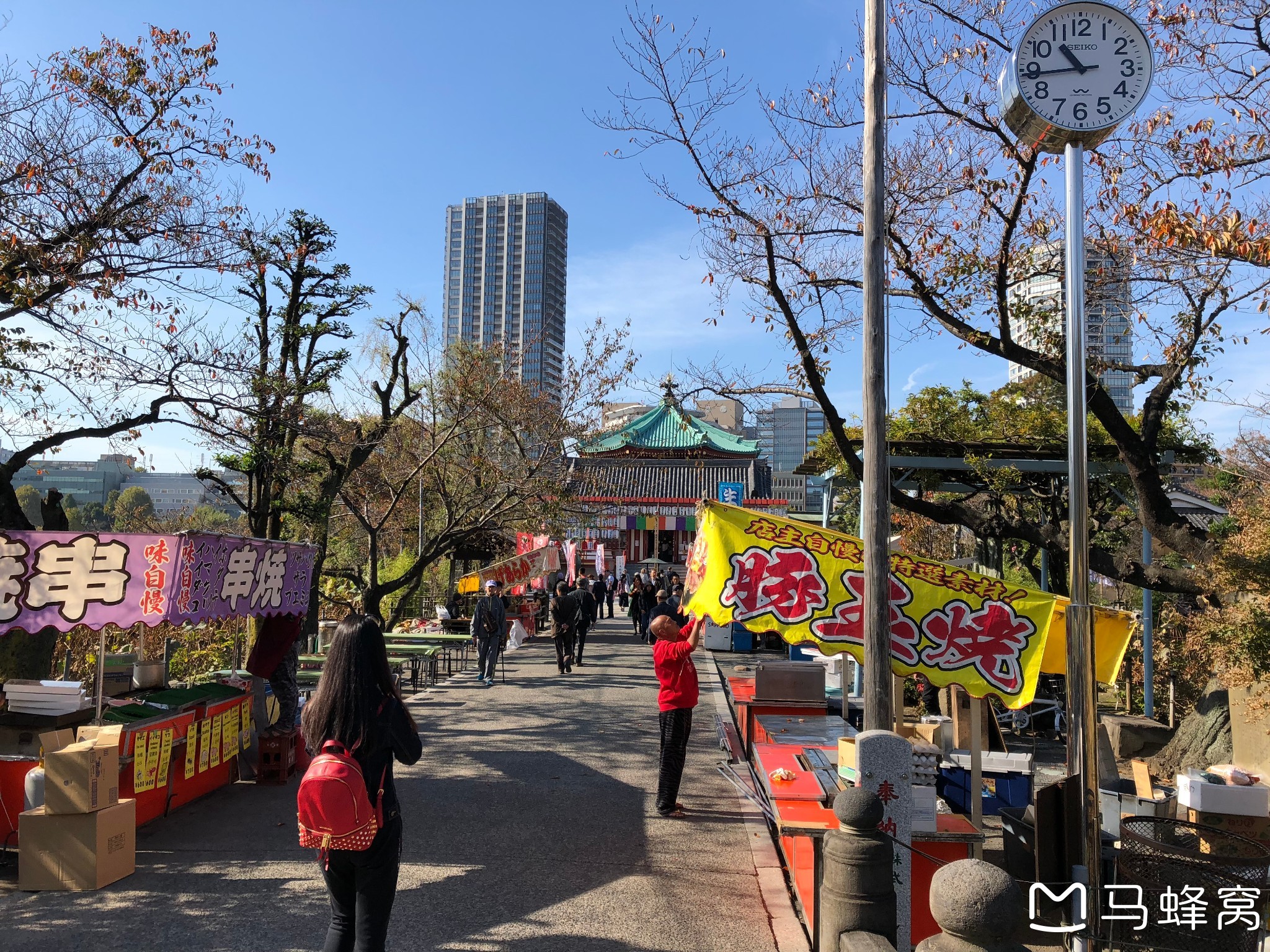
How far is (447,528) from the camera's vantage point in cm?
1775

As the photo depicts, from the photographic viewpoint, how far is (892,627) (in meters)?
5.76

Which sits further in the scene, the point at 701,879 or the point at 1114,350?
the point at 1114,350

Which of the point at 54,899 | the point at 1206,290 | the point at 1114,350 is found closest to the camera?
the point at 54,899

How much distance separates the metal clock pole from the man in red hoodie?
10.3 ft

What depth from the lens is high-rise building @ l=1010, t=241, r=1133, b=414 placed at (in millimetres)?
9602

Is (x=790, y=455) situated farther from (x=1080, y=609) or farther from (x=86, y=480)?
(x=1080, y=609)

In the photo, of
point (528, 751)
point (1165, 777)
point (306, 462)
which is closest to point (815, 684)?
point (528, 751)

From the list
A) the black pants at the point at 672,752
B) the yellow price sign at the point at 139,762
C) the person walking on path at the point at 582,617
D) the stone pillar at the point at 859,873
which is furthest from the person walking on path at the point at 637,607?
the stone pillar at the point at 859,873

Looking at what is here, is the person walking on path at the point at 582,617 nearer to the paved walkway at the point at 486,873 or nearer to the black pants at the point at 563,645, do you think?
the black pants at the point at 563,645

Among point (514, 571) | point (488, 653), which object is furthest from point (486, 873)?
point (514, 571)

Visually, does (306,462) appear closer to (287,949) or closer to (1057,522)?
(287,949)

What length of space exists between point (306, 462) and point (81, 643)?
427cm

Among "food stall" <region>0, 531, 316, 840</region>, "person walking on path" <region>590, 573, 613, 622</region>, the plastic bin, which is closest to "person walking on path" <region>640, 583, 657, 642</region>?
"person walking on path" <region>590, 573, 613, 622</region>

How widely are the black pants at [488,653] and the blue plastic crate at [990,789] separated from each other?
362 inches
